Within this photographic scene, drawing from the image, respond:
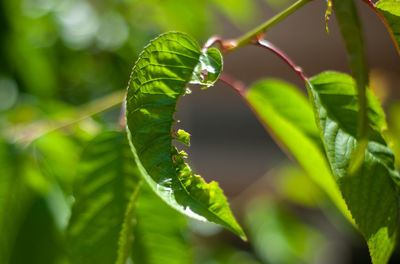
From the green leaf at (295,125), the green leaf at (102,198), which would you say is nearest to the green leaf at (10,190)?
the green leaf at (102,198)

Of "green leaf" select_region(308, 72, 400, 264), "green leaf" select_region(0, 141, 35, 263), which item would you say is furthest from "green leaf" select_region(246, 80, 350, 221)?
"green leaf" select_region(0, 141, 35, 263)

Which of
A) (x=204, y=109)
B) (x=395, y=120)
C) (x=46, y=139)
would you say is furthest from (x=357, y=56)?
(x=204, y=109)

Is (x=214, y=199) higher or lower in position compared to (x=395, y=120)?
higher

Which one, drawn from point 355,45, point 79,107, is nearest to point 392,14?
point 355,45

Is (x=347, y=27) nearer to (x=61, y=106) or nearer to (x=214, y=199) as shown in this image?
(x=214, y=199)

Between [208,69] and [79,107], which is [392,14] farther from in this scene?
[79,107]
